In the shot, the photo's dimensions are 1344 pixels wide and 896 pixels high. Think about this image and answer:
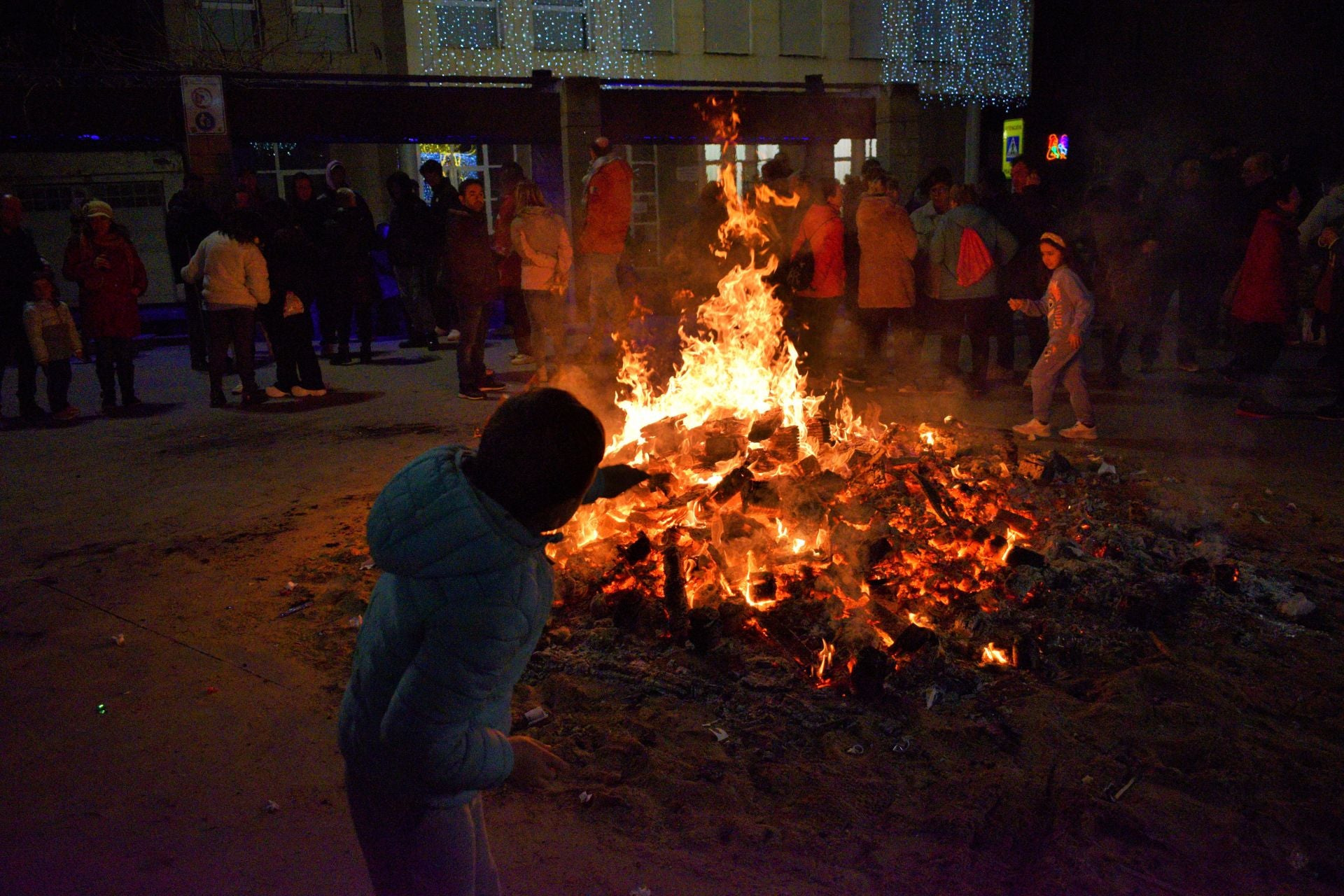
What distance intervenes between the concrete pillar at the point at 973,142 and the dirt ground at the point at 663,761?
68.1 ft

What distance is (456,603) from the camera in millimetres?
1983

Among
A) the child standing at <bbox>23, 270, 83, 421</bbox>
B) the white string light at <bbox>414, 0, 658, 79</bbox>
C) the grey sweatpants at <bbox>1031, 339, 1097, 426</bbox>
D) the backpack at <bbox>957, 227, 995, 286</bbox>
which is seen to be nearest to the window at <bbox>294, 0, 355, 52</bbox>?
the white string light at <bbox>414, 0, 658, 79</bbox>

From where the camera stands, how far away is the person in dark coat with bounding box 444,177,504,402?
10914 millimetres

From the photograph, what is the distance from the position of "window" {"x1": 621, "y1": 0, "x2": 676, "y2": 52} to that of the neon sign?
918 cm

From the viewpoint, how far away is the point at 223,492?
25.2ft

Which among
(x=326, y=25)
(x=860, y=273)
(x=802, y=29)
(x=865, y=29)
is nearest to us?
(x=860, y=273)

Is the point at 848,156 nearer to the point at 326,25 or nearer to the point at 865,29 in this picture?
the point at 865,29

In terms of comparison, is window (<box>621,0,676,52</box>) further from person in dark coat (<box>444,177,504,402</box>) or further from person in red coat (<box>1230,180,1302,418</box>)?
person in red coat (<box>1230,180,1302,418</box>)

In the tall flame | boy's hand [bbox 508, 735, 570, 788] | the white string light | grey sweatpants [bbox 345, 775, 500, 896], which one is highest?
the white string light

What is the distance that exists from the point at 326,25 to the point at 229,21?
1919mm

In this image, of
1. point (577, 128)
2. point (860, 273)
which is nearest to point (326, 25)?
point (577, 128)

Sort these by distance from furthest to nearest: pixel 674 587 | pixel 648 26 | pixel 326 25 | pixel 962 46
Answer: pixel 962 46 → pixel 648 26 → pixel 326 25 → pixel 674 587

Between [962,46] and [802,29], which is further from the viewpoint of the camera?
[962,46]

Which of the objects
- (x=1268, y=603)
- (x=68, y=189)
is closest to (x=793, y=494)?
(x=1268, y=603)
